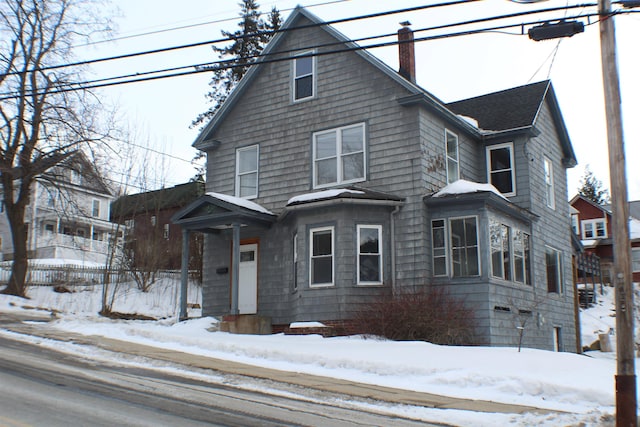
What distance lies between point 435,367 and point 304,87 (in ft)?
37.0

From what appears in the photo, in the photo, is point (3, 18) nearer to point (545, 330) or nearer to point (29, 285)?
point (29, 285)

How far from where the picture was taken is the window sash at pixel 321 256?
17859 millimetres

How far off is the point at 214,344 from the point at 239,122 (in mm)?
9281

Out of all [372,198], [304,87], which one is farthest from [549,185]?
[304,87]

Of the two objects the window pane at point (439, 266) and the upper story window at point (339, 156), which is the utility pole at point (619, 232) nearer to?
the window pane at point (439, 266)

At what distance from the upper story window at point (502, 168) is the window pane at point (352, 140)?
479 cm

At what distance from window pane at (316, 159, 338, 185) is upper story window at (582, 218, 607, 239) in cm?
3882

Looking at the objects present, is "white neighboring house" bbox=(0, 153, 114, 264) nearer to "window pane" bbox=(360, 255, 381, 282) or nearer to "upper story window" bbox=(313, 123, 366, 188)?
"upper story window" bbox=(313, 123, 366, 188)

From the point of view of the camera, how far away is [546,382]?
10.8 meters

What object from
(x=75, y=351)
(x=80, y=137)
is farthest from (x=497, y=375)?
(x=80, y=137)

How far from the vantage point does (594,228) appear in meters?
52.3

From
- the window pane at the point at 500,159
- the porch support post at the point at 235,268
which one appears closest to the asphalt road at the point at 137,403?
the porch support post at the point at 235,268

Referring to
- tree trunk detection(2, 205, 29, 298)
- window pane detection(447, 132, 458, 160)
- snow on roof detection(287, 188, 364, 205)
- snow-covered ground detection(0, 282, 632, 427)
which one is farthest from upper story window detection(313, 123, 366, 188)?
tree trunk detection(2, 205, 29, 298)

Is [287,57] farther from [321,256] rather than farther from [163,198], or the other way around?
[163,198]
